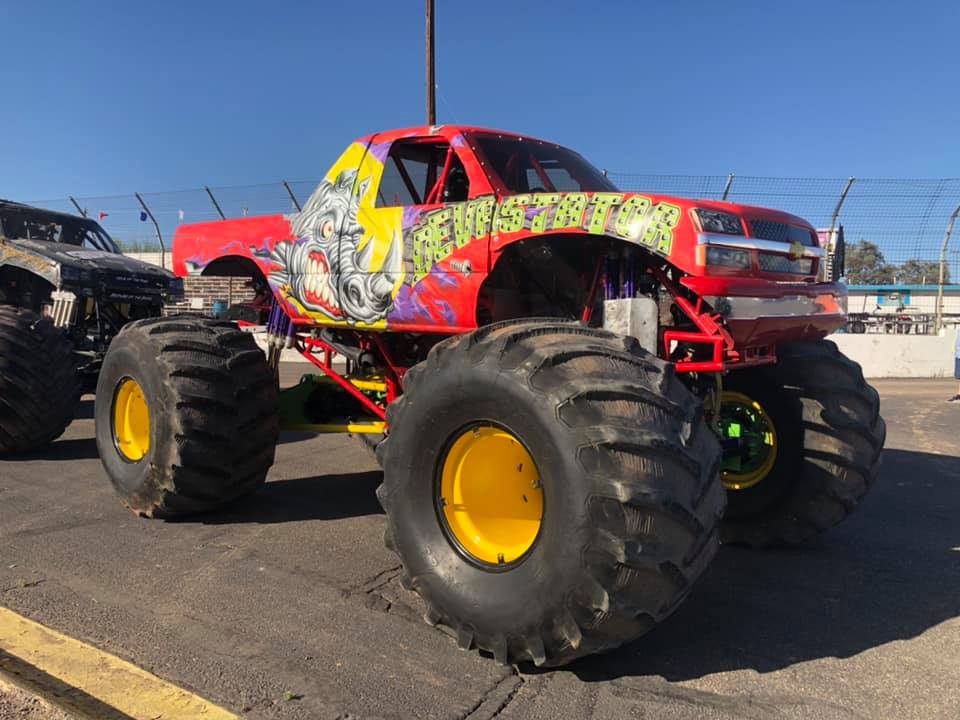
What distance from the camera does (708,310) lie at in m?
3.57

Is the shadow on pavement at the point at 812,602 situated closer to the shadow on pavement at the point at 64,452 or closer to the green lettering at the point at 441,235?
the green lettering at the point at 441,235

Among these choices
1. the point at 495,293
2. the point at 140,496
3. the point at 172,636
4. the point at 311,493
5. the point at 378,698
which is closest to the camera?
the point at 378,698

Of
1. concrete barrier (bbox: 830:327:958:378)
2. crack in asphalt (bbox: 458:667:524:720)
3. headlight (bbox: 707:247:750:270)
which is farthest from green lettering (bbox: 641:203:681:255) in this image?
concrete barrier (bbox: 830:327:958:378)

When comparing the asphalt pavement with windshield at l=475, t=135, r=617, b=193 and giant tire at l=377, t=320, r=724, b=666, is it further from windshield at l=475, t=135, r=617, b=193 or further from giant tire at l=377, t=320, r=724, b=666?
windshield at l=475, t=135, r=617, b=193

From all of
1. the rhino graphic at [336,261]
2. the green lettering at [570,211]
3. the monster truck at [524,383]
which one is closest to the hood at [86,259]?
the monster truck at [524,383]

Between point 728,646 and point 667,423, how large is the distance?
1.11m

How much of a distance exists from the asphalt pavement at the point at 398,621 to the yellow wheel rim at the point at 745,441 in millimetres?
464

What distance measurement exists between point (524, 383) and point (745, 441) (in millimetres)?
2261

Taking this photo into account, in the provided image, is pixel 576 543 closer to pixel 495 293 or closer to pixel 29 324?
pixel 495 293

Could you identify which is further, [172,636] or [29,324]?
[29,324]

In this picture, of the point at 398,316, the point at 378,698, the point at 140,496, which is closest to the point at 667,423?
the point at 378,698

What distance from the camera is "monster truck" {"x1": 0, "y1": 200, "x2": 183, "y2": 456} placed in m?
6.60

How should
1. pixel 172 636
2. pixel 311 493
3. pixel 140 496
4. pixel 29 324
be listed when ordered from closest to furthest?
1. pixel 172 636
2. pixel 140 496
3. pixel 311 493
4. pixel 29 324

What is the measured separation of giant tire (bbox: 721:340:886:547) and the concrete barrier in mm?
13703
